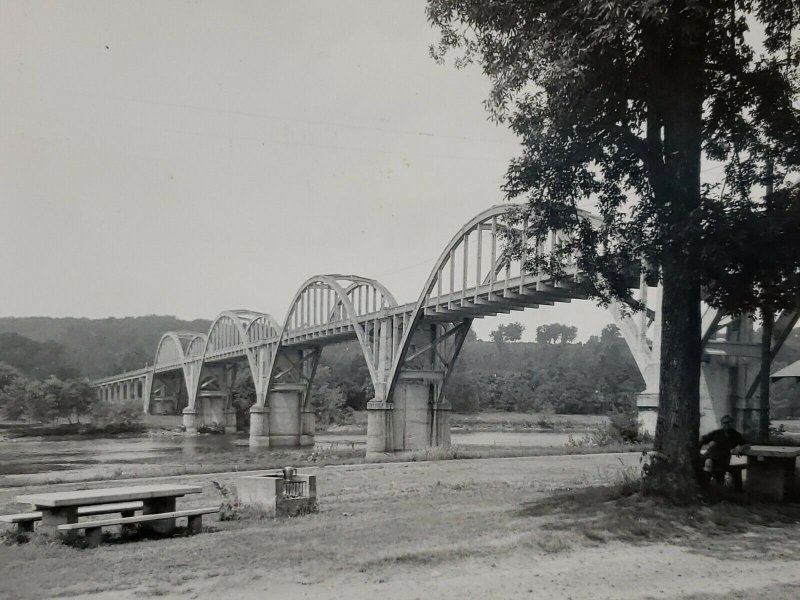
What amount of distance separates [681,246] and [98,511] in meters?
8.72

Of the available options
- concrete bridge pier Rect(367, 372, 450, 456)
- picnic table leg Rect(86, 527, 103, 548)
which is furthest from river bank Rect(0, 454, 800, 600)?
concrete bridge pier Rect(367, 372, 450, 456)

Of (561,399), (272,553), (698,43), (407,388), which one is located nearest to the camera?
(272,553)

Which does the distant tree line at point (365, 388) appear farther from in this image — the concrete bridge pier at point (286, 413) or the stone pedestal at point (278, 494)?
the stone pedestal at point (278, 494)

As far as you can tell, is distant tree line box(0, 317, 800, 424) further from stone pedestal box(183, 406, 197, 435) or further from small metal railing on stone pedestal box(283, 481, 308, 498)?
small metal railing on stone pedestal box(283, 481, 308, 498)

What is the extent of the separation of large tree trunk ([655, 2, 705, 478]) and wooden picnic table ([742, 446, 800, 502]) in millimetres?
945

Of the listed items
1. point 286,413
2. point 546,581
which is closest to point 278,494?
point 546,581

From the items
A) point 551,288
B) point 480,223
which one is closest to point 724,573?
point 551,288

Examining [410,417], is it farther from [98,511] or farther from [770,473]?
[98,511]

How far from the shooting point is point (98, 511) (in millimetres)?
9523

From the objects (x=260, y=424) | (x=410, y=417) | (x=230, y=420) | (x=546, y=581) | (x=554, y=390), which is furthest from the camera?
(x=554, y=390)

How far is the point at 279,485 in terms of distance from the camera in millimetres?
10898

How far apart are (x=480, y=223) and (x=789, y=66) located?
2543cm

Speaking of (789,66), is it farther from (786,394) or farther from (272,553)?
(786,394)

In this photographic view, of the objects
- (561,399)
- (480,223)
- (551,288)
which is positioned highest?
(480,223)
